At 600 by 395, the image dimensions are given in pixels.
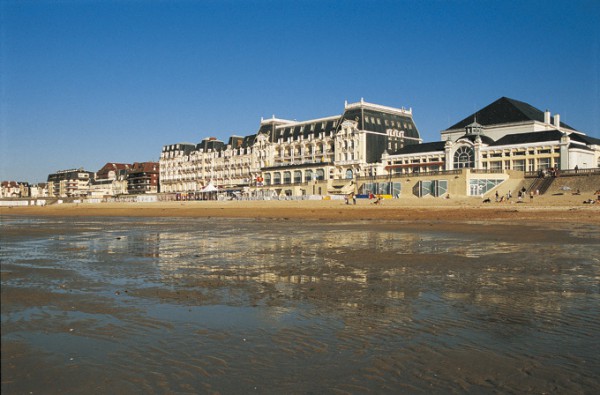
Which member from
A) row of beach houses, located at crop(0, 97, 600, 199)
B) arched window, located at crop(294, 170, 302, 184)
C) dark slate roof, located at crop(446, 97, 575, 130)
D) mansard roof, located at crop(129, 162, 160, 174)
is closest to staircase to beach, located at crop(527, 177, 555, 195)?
row of beach houses, located at crop(0, 97, 600, 199)

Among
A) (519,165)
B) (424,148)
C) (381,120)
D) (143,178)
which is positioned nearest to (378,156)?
(381,120)

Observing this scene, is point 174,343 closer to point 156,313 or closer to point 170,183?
point 156,313

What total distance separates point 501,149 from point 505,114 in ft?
48.1

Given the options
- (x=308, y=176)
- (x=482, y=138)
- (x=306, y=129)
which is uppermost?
(x=306, y=129)

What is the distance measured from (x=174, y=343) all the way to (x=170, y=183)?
157 m

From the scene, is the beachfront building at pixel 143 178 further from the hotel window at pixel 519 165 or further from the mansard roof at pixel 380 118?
the hotel window at pixel 519 165

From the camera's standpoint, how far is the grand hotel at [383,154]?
74.1m

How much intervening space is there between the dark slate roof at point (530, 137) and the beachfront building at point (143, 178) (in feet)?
399

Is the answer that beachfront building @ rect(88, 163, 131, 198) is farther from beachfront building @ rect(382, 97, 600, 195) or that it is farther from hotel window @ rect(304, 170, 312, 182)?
beachfront building @ rect(382, 97, 600, 195)

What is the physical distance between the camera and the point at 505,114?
8931 cm

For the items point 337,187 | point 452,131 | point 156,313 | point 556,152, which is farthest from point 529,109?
point 156,313

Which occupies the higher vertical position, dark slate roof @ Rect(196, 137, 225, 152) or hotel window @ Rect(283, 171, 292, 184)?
dark slate roof @ Rect(196, 137, 225, 152)

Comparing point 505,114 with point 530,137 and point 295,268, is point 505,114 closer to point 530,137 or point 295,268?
point 530,137

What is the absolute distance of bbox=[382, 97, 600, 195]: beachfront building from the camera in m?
71.9
